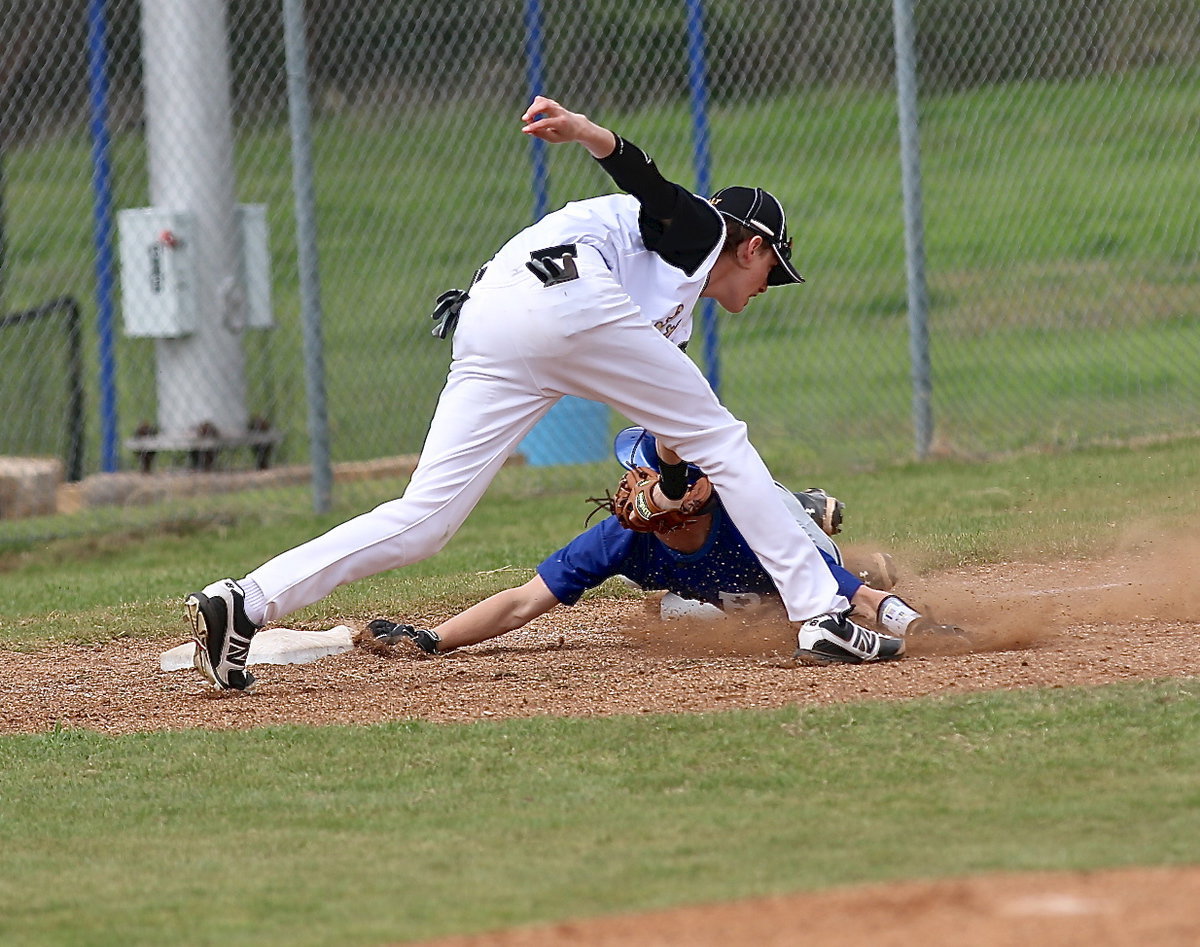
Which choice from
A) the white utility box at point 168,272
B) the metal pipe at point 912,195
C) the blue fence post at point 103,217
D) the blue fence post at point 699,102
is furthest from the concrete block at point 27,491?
the metal pipe at point 912,195

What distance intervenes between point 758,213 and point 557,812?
2.18m

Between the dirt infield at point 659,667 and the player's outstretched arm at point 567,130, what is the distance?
1.61 m

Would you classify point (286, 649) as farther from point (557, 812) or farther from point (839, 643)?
point (557, 812)

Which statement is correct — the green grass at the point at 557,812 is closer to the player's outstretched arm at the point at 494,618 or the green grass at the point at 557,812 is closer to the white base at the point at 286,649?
the white base at the point at 286,649

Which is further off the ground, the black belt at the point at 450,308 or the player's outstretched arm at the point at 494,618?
the black belt at the point at 450,308

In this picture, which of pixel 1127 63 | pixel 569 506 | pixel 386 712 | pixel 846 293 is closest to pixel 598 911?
pixel 386 712

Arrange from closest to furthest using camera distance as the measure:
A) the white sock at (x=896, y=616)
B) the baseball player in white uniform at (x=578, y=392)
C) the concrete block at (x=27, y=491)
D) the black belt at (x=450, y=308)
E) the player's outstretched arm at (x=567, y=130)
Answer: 1. the player's outstretched arm at (x=567, y=130)
2. the baseball player in white uniform at (x=578, y=392)
3. the black belt at (x=450, y=308)
4. the white sock at (x=896, y=616)
5. the concrete block at (x=27, y=491)

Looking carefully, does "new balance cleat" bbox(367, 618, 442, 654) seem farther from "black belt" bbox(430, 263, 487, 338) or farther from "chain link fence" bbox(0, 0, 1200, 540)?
"chain link fence" bbox(0, 0, 1200, 540)

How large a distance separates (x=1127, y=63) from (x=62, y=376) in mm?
7179

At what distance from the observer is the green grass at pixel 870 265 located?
1206 cm

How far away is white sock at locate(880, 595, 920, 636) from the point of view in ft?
19.2

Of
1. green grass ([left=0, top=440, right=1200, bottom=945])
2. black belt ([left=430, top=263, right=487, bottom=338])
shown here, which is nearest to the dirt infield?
green grass ([left=0, top=440, right=1200, bottom=945])

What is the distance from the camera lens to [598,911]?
3510 mm

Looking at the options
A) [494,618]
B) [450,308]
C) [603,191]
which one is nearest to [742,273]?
[450,308]
